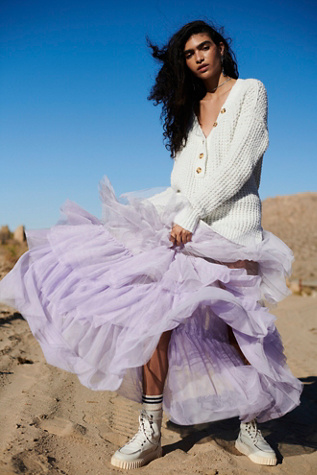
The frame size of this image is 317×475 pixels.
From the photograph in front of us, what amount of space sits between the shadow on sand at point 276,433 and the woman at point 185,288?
11.4 inches

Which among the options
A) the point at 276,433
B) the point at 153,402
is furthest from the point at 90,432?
the point at 276,433

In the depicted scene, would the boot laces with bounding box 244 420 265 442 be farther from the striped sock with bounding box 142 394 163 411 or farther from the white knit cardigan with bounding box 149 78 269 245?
the white knit cardigan with bounding box 149 78 269 245

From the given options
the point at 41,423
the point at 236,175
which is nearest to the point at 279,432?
the point at 41,423

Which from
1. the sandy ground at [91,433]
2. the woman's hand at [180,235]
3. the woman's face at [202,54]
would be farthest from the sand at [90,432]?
the woman's face at [202,54]

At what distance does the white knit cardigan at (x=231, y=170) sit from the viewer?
2490mm

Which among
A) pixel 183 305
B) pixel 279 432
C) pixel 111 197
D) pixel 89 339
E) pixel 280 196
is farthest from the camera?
pixel 280 196

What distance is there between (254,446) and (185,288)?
1058mm

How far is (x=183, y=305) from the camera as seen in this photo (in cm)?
214

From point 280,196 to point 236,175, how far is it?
50589 millimetres

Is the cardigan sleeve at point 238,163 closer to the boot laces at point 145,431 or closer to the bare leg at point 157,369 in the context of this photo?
the bare leg at point 157,369

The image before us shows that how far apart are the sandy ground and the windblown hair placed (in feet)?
5.96

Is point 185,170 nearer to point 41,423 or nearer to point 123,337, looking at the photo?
point 123,337

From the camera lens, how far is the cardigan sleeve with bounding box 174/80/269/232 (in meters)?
2.47

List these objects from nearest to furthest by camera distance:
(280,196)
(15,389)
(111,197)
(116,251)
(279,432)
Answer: (116,251) → (111,197) → (279,432) → (15,389) → (280,196)
